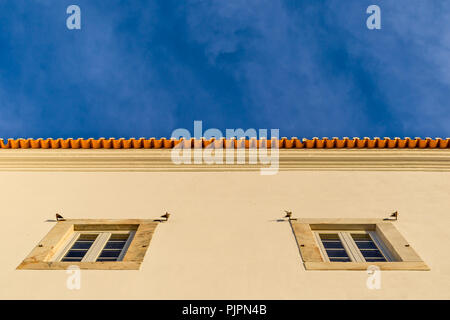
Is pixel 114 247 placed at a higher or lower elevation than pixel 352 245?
higher

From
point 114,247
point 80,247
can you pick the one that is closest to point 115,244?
point 114,247

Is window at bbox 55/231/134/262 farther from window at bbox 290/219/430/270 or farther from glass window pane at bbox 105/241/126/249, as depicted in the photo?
window at bbox 290/219/430/270

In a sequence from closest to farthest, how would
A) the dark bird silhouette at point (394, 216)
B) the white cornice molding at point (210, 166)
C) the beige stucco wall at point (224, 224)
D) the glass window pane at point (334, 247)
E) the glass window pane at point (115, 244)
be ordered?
the beige stucco wall at point (224, 224) → the glass window pane at point (334, 247) → the glass window pane at point (115, 244) → the dark bird silhouette at point (394, 216) → the white cornice molding at point (210, 166)

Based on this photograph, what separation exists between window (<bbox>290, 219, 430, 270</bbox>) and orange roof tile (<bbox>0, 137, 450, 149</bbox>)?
2.88 meters

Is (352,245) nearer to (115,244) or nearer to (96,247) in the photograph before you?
(115,244)

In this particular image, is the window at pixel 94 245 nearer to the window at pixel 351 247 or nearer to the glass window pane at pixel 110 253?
the glass window pane at pixel 110 253

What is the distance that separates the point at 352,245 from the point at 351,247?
0.24 feet

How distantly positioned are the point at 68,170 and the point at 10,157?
1311mm

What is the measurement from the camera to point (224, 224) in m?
7.36

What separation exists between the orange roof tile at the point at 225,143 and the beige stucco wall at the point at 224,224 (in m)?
0.74

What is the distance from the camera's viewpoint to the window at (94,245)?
614 cm

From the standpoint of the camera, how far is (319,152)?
9891mm

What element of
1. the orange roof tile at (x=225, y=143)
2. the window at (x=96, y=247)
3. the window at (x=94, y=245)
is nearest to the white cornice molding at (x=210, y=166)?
the orange roof tile at (x=225, y=143)
